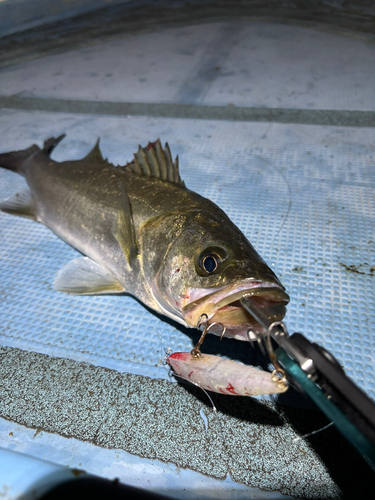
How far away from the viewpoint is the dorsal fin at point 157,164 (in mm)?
1897

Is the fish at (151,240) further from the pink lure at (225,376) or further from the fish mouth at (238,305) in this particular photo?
the pink lure at (225,376)

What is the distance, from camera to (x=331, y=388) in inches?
28.4

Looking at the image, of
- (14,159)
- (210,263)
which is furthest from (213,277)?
(14,159)

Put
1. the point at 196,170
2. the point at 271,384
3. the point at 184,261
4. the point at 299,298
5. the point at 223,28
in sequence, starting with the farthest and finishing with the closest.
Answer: the point at 223,28 < the point at 196,170 < the point at 299,298 < the point at 184,261 < the point at 271,384

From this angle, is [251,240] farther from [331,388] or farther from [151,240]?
[331,388]

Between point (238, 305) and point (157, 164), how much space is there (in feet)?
3.57

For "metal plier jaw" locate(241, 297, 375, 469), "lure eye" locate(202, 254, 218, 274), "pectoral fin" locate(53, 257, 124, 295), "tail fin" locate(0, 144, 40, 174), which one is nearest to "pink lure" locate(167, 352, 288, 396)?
"metal plier jaw" locate(241, 297, 375, 469)

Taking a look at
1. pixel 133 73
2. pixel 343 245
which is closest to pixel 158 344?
pixel 343 245

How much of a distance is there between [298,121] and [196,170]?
124 cm

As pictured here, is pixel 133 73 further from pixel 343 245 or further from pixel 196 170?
pixel 343 245

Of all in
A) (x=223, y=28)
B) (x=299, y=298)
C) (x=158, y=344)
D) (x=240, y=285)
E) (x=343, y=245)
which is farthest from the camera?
(x=223, y=28)

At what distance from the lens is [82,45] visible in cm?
534

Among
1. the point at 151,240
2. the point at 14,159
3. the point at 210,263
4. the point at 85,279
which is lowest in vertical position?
the point at 85,279

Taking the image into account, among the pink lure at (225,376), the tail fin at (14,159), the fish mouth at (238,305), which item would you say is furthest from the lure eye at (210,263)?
the tail fin at (14,159)
